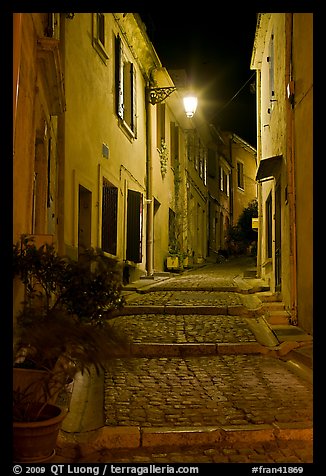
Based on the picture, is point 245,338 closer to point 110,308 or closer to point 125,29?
point 110,308

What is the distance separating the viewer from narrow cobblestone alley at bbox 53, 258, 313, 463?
170 inches

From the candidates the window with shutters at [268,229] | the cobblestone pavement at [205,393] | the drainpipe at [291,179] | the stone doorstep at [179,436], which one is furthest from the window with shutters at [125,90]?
the stone doorstep at [179,436]

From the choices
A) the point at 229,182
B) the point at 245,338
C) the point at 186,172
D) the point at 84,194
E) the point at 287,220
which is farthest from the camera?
the point at 229,182

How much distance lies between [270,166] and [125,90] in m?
5.04

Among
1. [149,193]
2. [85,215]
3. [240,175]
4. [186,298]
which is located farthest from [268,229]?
[240,175]

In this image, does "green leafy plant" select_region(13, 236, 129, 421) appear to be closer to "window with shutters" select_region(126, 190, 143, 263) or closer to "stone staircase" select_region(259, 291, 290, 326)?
"stone staircase" select_region(259, 291, 290, 326)

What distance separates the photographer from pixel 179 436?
14.7 feet

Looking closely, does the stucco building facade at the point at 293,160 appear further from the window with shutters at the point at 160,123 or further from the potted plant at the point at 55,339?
the window with shutters at the point at 160,123

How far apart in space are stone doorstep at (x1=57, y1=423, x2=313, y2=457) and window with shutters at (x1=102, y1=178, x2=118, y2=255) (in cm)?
717

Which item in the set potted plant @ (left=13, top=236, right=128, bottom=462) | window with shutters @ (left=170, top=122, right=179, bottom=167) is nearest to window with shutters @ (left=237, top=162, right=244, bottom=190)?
window with shutters @ (left=170, top=122, right=179, bottom=167)
